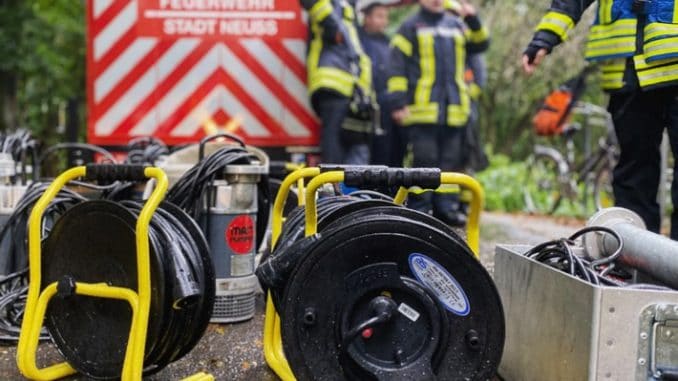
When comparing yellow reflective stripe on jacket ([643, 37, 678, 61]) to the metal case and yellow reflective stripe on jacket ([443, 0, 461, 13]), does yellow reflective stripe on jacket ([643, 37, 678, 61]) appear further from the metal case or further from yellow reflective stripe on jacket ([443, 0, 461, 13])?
yellow reflective stripe on jacket ([443, 0, 461, 13])

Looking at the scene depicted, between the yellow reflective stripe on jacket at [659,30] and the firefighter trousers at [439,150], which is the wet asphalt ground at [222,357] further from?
the firefighter trousers at [439,150]

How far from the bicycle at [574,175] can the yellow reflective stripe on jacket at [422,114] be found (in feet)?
9.09

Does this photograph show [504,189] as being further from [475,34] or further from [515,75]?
[515,75]

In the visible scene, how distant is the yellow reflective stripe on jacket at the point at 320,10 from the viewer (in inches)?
208

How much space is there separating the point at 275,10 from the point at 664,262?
362cm

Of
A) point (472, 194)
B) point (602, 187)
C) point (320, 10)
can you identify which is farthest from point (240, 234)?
point (602, 187)

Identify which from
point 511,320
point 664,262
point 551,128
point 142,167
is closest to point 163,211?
point 142,167

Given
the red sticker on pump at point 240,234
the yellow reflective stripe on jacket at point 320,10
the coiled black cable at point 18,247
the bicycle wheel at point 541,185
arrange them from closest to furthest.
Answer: the coiled black cable at point 18,247 < the red sticker on pump at point 240,234 < the yellow reflective stripe on jacket at point 320,10 < the bicycle wheel at point 541,185

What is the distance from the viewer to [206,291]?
250 cm

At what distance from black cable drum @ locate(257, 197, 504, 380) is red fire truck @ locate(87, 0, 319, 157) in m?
3.51

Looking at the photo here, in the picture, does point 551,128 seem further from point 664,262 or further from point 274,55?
point 664,262

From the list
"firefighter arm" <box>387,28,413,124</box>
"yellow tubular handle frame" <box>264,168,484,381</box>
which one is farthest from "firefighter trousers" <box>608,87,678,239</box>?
"firefighter arm" <box>387,28,413,124</box>

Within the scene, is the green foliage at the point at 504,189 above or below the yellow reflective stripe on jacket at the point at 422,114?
below

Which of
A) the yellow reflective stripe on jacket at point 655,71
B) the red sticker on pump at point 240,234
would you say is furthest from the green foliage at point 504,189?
the red sticker on pump at point 240,234
